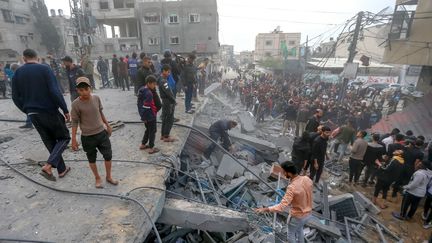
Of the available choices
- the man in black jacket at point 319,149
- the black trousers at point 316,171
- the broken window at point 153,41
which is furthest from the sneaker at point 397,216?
the broken window at point 153,41

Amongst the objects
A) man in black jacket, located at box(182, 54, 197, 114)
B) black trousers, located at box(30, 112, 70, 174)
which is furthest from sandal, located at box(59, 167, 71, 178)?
man in black jacket, located at box(182, 54, 197, 114)

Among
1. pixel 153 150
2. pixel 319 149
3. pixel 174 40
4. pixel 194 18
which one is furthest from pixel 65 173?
pixel 174 40

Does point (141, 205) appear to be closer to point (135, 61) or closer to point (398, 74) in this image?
point (135, 61)

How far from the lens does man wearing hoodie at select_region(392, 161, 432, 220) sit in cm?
544

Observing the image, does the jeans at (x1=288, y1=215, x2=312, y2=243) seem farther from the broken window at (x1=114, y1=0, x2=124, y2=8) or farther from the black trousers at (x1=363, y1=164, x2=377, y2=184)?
the broken window at (x1=114, y1=0, x2=124, y2=8)

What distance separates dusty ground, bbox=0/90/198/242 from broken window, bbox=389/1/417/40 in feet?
51.2

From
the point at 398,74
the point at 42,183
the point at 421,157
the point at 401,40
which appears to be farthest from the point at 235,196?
the point at 398,74

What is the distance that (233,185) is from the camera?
19.3ft

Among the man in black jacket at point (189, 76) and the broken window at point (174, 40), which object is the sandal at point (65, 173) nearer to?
the man in black jacket at point (189, 76)

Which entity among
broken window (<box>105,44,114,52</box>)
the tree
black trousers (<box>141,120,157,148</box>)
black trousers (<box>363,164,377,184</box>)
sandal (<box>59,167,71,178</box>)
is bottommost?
black trousers (<box>363,164,377,184</box>)

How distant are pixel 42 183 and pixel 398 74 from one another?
116ft

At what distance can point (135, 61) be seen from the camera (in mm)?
10023

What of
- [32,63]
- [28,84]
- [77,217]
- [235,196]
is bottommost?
[235,196]

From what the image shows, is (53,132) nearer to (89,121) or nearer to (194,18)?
(89,121)
